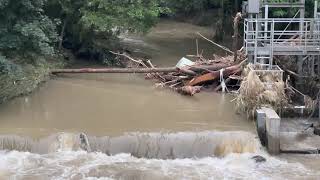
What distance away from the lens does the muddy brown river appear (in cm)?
1452

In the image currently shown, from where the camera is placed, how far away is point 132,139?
16094 mm

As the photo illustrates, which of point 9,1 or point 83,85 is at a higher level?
point 9,1

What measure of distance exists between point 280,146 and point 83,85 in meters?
9.74

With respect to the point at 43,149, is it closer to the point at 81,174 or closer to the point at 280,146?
the point at 81,174

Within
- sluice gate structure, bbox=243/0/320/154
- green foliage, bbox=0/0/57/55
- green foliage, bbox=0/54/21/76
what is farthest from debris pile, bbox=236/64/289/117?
green foliage, bbox=0/54/21/76

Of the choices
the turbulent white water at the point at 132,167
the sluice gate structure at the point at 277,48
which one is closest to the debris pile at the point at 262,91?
the sluice gate structure at the point at 277,48

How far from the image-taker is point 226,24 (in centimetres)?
3453

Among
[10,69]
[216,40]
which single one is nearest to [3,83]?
[10,69]

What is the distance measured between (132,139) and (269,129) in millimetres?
3863

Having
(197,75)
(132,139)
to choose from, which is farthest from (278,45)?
(132,139)

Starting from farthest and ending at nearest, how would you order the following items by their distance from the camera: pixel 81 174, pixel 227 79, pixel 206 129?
pixel 227 79
pixel 206 129
pixel 81 174

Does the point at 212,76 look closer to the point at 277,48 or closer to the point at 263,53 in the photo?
the point at 263,53

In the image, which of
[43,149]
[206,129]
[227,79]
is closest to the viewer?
[43,149]

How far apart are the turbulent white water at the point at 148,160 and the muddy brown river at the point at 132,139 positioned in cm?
2
